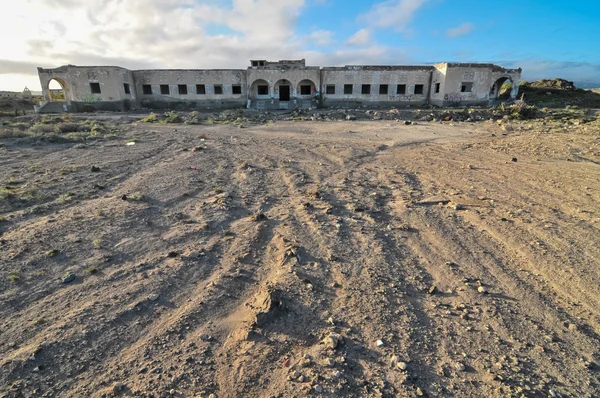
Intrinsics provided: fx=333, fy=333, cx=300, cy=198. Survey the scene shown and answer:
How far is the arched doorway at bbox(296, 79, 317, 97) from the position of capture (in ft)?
96.5

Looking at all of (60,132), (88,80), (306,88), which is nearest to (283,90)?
(306,88)

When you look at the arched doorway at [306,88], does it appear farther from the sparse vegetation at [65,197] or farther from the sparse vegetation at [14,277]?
the sparse vegetation at [14,277]

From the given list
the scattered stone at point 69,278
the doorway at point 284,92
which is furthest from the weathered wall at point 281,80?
the scattered stone at point 69,278

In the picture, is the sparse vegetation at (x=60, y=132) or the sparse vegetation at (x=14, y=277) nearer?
the sparse vegetation at (x=14, y=277)

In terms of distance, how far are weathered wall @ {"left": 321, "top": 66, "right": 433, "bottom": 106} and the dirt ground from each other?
22723 mm

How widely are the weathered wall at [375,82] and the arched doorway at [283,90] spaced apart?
143 inches

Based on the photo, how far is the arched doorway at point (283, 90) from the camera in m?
29.9

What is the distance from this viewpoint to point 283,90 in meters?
32.0

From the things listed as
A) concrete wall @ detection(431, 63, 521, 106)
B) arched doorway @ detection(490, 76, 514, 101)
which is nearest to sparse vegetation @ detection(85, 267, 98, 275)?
concrete wall @ detection(431, 63, 521, 106)

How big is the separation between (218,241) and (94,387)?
7.94ft

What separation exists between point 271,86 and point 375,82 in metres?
9.12

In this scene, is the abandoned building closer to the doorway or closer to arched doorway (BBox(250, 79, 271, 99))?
arched doorway (BBox(250, 79, 271, 99))

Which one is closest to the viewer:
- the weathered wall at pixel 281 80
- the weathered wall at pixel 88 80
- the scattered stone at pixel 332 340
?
the scattered stone at pixel 332 340

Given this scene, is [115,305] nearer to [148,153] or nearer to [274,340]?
[274,340]
